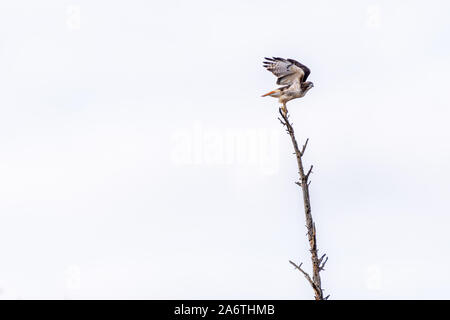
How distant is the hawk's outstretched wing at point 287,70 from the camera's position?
2634 centimetres

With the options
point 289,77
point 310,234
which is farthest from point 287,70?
point 310,234

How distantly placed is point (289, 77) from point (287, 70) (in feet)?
0.73

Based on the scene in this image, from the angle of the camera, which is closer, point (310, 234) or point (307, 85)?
point (310, 234)

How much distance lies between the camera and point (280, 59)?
26.4m

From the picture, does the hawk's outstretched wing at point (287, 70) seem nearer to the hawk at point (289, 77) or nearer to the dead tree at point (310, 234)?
the hawk at point (289, 77)

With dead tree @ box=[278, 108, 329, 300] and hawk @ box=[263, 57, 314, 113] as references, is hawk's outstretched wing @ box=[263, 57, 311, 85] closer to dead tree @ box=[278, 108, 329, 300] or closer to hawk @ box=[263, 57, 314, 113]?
hawk @ box=[263, 57, 314, 113]

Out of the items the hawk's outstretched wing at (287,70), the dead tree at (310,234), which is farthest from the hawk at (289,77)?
the dead tree at (310,234)

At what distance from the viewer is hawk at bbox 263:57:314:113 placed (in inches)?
1019

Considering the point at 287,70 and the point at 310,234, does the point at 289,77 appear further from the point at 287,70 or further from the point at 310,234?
the point at 310,234

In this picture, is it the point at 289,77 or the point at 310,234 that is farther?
the point at 289,77

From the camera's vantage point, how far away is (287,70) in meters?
26.5

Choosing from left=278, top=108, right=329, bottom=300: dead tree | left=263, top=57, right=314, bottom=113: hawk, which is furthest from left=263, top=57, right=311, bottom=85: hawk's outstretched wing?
left=278, top=108, right=329, bottom=300: dead tree

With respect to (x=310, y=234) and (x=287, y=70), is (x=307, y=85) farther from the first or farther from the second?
(x=310, y=234)
